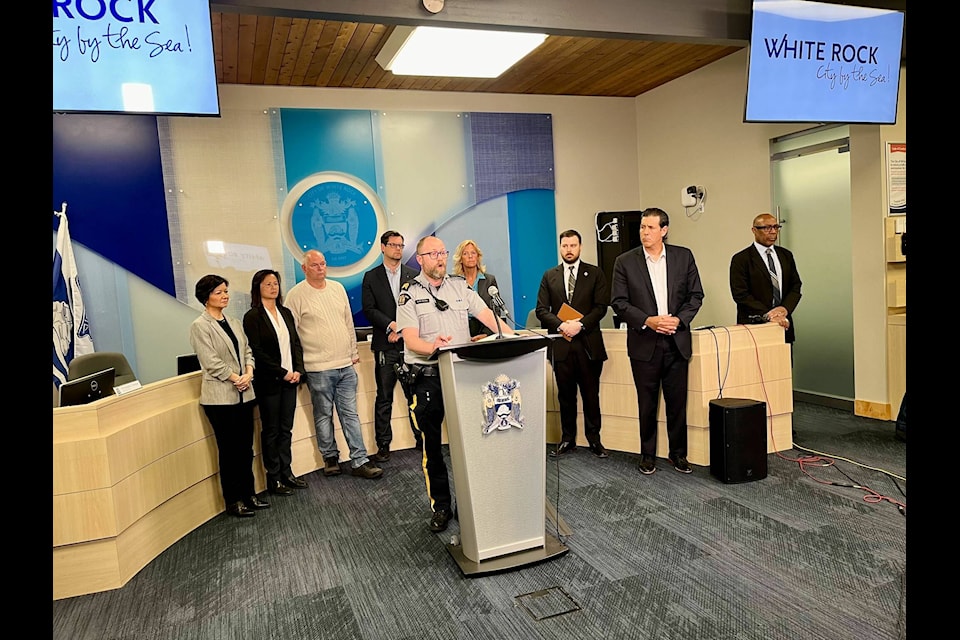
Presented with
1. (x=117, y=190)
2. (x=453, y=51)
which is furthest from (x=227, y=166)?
(x=453, y=51)

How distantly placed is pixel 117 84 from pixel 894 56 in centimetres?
445

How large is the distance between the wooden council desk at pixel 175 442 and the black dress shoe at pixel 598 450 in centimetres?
16

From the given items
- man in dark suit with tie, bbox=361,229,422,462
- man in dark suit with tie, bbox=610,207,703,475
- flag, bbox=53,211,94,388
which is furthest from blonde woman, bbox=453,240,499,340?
flag, bbox=53,211,94,388

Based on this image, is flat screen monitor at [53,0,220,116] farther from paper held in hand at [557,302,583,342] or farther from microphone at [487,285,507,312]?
paper held in hand at [557,302,583,342]

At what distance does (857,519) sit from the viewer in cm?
358

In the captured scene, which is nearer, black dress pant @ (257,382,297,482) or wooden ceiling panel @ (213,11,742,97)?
black dress pant @ (257,382,297,482)

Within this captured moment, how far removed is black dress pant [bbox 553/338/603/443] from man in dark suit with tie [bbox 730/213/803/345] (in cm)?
137

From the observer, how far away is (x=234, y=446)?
4.10m

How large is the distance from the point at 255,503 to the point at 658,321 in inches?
114

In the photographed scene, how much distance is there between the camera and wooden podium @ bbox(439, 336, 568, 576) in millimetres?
3170

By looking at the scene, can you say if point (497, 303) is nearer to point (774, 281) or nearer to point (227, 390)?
point (227, 390)
